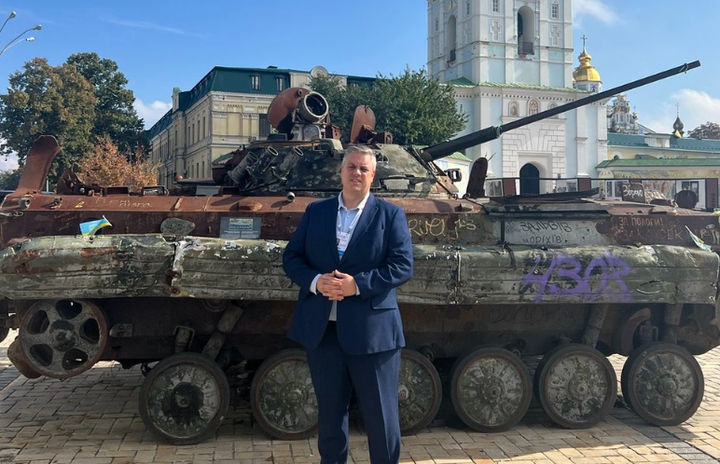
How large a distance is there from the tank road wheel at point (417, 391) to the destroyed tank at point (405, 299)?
0.01 meters

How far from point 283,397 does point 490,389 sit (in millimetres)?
1965

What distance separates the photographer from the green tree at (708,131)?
84000 mm

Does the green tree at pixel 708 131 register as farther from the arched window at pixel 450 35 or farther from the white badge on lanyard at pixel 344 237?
the white badge on lanyard at pixel 344 237

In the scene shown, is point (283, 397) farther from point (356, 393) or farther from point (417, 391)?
point (356, 393)

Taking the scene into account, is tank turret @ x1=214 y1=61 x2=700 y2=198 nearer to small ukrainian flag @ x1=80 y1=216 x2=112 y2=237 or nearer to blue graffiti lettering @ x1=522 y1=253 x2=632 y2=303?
small ukrainian flag @ x1=80 y1=216 x2=112 y2=237

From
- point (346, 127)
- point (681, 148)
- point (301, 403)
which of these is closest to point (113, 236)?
point (301, 403)

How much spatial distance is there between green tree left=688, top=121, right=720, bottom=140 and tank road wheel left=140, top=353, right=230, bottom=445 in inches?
3612

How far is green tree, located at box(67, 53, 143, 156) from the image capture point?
160 feet

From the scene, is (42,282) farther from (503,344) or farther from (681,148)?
(681,148)

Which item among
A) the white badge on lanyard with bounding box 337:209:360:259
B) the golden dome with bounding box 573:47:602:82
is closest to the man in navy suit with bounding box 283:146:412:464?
the white badge on lanyard with bounding box 337:209:360:259

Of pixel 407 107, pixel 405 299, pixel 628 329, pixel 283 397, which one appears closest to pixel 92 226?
pixel 283 397

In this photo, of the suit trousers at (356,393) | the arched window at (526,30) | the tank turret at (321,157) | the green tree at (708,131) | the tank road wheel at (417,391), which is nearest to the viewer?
the suit trousers at (356,393)

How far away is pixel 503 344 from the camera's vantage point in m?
6.70

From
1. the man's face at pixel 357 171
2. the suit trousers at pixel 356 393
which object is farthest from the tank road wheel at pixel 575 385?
the man's face at pixel 357 171
